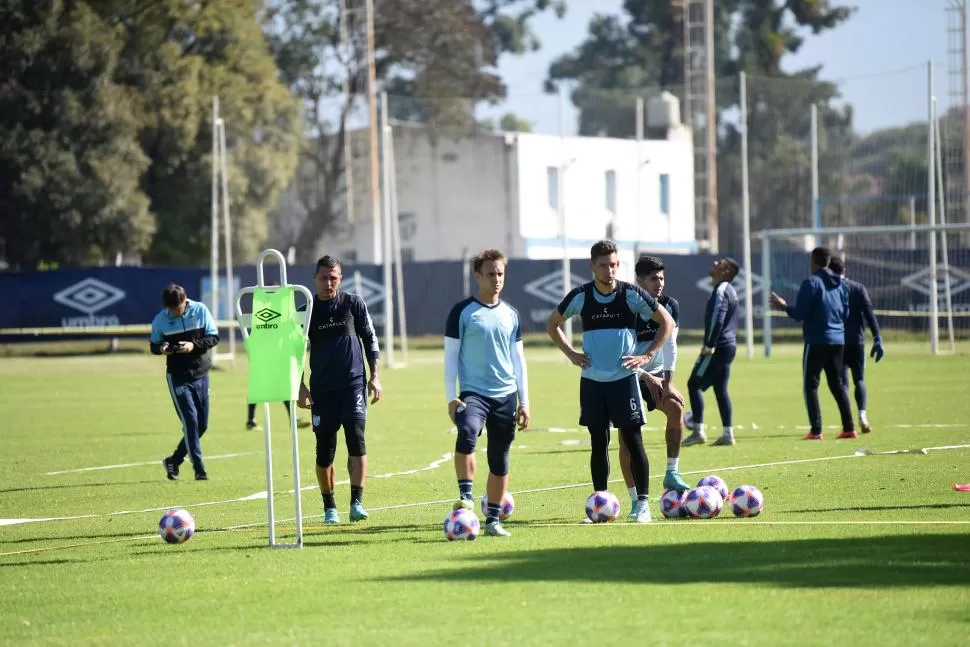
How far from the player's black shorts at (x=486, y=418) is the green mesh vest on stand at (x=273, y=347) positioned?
4.35 ft

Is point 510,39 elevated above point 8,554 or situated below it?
above

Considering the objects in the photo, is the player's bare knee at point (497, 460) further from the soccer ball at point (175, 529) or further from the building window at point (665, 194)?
the building window at point (665, 194)

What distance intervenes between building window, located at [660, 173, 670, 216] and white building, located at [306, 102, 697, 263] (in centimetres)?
5

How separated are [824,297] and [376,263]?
109 feet

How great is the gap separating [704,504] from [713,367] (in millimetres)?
6893

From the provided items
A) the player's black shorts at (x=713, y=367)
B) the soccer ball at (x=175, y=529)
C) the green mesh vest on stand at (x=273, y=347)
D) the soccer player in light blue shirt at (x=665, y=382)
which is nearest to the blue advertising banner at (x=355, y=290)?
the player's black shorts at (x=713, y=367)

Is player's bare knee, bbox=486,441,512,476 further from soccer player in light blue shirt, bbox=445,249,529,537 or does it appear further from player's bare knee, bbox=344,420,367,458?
player's bare knee, bbox=344,420,367,458

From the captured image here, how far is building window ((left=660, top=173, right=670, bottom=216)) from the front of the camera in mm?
57281

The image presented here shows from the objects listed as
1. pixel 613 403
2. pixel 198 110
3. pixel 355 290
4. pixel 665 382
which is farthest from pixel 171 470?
pixel 198 110

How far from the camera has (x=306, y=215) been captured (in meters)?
66.9

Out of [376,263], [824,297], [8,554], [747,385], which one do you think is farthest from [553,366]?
[8,554]

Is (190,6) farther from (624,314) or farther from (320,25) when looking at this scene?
(624,314)

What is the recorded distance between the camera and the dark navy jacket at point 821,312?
64.4 feet

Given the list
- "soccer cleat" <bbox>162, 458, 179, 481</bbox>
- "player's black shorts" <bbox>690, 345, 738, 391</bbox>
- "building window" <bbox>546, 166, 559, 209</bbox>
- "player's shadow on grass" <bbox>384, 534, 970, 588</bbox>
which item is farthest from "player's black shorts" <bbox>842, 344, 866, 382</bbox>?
"building window" <bbox>546, 166, 559, 209</bbox>
